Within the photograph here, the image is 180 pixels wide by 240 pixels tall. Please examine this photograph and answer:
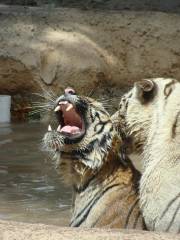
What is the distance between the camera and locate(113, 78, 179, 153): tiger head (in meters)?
4.40

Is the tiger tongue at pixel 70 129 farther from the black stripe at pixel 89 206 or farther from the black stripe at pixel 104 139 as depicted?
the black stripe at pixel 89 206

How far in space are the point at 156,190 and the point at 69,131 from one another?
0.95 metres

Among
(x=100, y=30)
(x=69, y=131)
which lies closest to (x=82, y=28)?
(x=100, y=30)

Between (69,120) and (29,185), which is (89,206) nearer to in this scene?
(69,120)

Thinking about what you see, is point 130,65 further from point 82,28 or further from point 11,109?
point 11,109

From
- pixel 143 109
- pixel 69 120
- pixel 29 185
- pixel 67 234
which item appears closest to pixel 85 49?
pixel 29 185

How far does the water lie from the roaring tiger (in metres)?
1.07

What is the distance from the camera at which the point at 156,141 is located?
4.23m

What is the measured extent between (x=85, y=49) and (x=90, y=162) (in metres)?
6.19

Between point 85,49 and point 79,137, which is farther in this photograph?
point 85,49

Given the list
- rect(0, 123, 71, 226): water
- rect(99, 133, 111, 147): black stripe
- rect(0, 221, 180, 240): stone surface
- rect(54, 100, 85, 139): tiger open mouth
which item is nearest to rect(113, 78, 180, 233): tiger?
rect(99, 133, 111, 147): black stripe

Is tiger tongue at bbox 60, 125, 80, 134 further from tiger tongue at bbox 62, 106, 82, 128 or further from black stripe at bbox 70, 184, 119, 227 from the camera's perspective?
black stripe at bbox 70, 184, 119, 227

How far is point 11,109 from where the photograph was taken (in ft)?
35.7

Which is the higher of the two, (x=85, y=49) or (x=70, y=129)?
(x=85, y=49)
